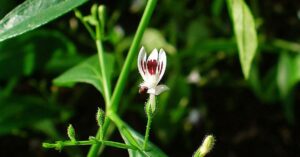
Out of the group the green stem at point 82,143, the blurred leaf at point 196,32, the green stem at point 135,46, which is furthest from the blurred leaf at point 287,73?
the green stem at point 82,143

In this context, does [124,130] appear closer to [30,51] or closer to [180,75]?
[30,51]

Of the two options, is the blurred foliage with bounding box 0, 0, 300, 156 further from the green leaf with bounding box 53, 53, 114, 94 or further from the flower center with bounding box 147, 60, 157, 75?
the flower center with bounding box 147, 60, 157, 75

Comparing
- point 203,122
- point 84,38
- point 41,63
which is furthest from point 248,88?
point 41,63

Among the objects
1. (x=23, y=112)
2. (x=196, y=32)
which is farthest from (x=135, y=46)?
(x=196, y=32)

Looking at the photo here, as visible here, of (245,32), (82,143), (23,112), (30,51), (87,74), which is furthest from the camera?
(23,112)

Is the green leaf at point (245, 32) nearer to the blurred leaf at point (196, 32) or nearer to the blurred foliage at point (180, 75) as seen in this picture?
the blurred foliage at point (180, 75)
